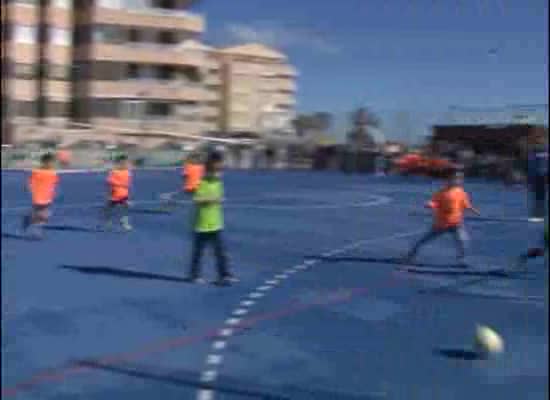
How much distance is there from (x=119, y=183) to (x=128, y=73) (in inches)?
13.2

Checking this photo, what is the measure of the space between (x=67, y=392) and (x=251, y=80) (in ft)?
1.74

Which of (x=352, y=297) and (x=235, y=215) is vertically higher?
(x=235, y=215)

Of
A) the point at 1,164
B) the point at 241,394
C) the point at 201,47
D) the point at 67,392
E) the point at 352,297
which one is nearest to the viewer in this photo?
the point at 1,164

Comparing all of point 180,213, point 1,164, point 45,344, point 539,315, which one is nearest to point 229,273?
point 180,213

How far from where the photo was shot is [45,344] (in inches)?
53.2

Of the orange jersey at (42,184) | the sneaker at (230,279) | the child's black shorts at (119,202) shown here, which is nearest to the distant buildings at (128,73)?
the orange jersey at (42,184)

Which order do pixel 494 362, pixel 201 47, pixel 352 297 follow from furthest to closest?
pixel 352 297
pixel 494 362
pixel 201 47

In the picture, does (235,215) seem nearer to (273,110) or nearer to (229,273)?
(229,273)

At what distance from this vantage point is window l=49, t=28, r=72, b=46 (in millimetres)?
953

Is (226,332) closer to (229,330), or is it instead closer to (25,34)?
(229,330)

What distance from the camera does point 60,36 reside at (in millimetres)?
954

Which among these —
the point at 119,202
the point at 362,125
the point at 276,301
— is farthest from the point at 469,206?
the point at 119,202

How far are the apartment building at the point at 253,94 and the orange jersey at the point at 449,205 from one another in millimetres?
501

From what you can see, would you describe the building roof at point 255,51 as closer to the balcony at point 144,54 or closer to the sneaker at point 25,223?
the balcony at point 144,54
